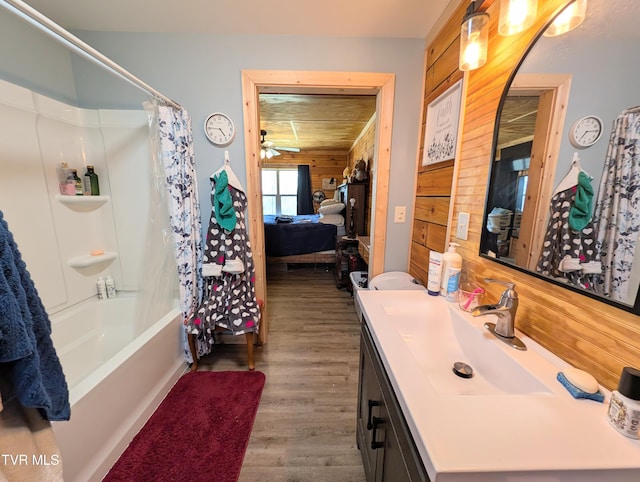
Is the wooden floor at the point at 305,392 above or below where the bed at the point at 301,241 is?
below

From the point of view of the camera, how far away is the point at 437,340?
0.97 meters

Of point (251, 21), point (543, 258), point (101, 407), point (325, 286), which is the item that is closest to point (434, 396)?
point (543, 258)

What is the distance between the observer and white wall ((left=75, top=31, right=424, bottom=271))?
166 cm

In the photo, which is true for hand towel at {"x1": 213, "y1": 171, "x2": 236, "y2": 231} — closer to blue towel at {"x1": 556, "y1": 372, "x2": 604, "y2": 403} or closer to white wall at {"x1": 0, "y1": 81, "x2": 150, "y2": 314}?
white wall at {"x1": 0, "y1": 81, "x2": 150, "y2": 314}

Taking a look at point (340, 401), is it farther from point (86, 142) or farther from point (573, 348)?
Result: point (86, 142)

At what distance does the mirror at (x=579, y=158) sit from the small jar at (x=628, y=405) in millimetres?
187

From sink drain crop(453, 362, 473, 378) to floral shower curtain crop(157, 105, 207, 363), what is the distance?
173 cm

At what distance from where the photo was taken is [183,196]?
5.52ft

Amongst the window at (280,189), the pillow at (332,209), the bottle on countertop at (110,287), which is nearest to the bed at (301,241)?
the pillow at (332,209)

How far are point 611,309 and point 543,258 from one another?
0.20 metres

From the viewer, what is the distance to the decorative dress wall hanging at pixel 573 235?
64cm

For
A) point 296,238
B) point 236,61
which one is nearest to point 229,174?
point 236,61

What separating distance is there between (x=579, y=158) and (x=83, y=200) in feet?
8.88

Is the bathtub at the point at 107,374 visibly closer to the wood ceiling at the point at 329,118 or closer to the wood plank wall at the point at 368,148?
the wood ceiling at the point at 329,118
